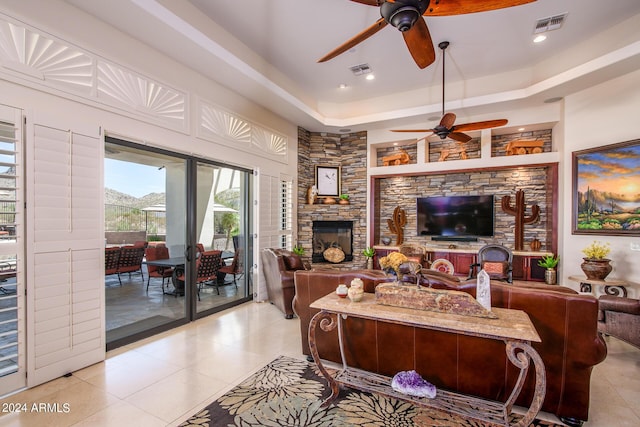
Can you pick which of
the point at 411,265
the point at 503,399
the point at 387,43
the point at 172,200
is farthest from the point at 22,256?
the point at 387,43

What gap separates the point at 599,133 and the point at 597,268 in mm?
2221

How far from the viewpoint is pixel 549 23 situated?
403 cm

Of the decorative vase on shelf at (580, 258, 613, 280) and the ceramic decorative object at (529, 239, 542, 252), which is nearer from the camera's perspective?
the decorative vase on shelf at (580, 258, 613, 280)

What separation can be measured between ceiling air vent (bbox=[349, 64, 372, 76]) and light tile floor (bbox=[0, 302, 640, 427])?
4490 millimetres

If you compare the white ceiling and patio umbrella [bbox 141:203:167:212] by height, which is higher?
the white ceiling

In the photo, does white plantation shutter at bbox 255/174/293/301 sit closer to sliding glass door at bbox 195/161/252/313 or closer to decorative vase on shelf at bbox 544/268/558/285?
sliding glass door at bbox 195/161/252/313

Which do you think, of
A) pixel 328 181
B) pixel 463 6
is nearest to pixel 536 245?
pixel 328 181

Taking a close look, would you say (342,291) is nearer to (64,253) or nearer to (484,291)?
(484,291)

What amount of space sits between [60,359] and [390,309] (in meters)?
3.14

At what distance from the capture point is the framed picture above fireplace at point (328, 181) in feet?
23.8

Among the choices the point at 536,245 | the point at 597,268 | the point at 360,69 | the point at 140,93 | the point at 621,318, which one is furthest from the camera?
the point at 536,245

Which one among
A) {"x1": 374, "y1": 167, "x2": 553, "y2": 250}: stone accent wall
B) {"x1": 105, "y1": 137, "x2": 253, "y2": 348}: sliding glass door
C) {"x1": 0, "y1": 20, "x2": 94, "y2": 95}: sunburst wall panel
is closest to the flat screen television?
{"x1": 374, "y1": 167, "x2": 553, "y2": 250}: stone accent wall

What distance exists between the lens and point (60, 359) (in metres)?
2.81

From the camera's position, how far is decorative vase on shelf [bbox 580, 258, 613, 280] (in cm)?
423
